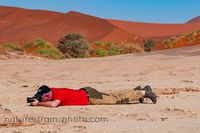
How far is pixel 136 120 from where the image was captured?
8.29 m

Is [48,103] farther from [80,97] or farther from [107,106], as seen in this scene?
[107,106]

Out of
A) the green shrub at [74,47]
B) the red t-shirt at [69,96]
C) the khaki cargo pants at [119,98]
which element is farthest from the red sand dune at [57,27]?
the red t-shirt at [69,96]

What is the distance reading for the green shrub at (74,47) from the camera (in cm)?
3712

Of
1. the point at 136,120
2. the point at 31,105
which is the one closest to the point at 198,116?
the point at 136,120

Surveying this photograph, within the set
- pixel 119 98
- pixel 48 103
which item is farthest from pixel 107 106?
pixel 48 103

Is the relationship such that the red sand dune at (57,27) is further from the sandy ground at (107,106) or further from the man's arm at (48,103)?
the man's arm at (48,103)

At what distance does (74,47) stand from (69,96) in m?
27.6

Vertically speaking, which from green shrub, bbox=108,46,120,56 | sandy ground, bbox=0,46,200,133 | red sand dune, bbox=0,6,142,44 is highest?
red sand dune, bbox=0,6,142,44

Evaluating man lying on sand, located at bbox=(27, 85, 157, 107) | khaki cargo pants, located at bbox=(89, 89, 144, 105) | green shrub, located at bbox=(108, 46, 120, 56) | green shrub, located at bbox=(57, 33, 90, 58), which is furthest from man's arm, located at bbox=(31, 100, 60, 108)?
green shrub, located at bbox=(108, 46, 120, 56)

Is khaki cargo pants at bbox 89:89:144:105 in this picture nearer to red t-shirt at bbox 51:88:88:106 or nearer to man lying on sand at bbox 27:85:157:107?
man lying on sand at bbox 27:85:157:107

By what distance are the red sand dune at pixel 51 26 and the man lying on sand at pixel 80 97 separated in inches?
2085

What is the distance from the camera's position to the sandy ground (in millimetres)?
7668

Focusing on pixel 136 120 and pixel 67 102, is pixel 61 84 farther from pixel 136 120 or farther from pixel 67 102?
pixel 136 120

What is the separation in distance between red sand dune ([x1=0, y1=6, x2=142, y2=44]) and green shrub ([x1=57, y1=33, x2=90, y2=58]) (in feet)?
79.1
